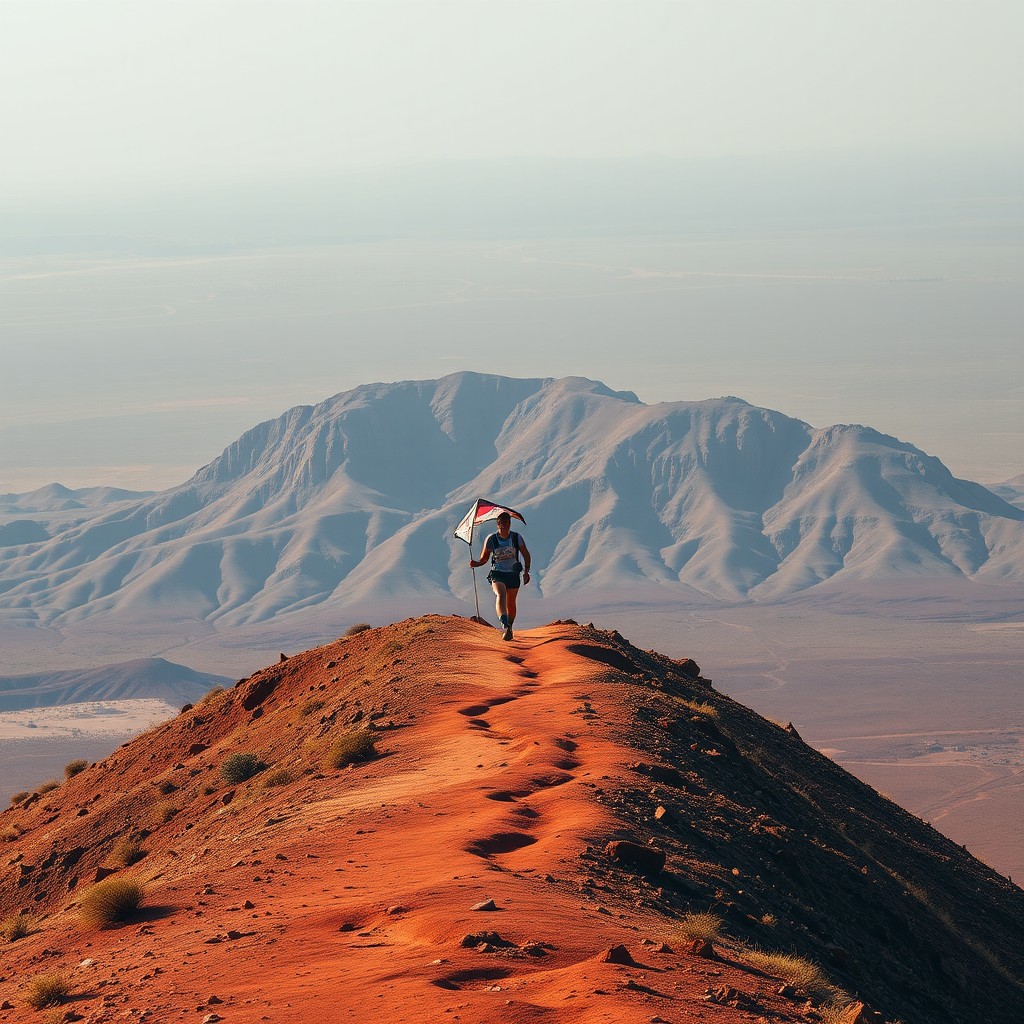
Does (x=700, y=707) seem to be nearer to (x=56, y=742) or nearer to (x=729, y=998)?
(x=729, y=998)

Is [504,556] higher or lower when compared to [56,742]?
higher

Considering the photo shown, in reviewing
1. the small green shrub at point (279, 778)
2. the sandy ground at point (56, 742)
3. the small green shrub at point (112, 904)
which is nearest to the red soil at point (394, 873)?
the small green shrub at point (112, 904)

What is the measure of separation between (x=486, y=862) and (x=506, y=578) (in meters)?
11.5

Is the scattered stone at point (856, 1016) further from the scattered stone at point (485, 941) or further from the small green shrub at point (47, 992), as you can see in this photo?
the small green shrub at point (47, 992)

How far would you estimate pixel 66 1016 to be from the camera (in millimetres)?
13508

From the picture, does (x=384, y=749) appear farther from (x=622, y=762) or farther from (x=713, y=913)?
(x=713, y=913)

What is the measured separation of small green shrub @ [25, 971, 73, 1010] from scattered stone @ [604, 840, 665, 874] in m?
5.82

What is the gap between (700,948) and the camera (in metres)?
14.4

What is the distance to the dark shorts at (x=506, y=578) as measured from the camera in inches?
1078

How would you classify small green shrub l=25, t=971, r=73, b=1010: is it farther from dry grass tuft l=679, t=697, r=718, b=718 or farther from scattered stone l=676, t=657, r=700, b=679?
scattered stone l=676, t=657, r=700, b=679

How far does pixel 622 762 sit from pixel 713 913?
14.2 feet

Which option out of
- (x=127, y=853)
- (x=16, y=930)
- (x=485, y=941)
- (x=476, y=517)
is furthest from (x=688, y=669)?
Result: (x=485, y=941)

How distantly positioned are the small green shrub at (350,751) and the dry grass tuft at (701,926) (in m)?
6.90

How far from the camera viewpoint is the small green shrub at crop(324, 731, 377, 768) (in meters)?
21.9
